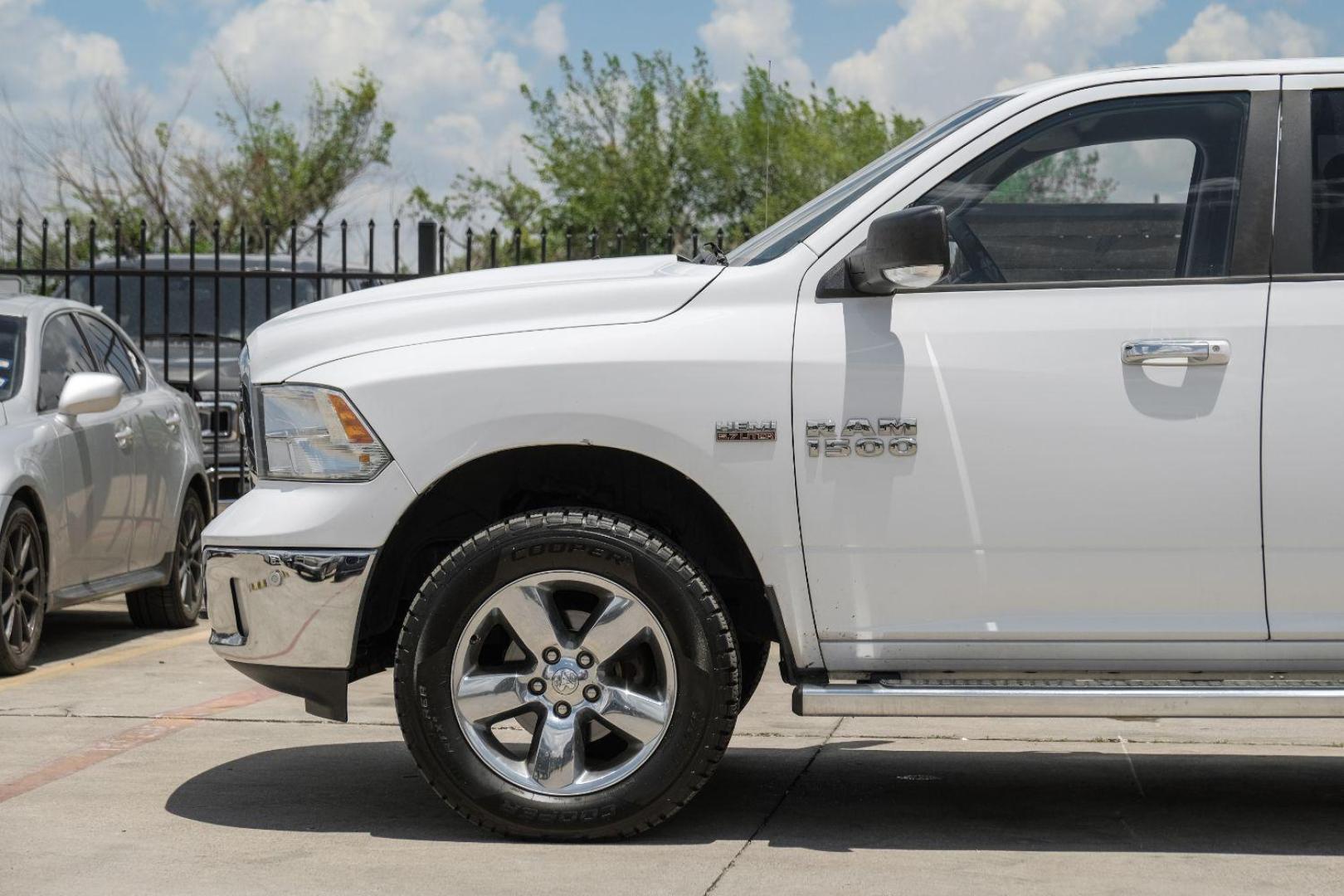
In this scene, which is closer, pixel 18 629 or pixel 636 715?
pixel 636 715

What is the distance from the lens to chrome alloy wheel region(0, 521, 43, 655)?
7391mm

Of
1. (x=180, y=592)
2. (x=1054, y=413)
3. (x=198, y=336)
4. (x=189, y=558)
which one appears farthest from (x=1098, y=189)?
(x=198, y=336)

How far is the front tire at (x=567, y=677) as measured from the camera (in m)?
4.47

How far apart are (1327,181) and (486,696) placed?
8.10ft

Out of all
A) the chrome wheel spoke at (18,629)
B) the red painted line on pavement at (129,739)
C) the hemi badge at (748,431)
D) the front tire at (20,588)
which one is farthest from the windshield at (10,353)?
the hemi badge at (748,431)

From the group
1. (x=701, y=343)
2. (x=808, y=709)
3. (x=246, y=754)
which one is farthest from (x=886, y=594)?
(x=246, y=754)

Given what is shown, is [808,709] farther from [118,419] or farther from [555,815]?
[118,419]

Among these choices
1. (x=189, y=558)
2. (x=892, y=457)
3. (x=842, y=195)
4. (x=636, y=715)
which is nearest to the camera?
(x=892, y=457)

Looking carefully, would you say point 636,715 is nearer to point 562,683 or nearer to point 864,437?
point 562,683

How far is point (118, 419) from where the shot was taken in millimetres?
8625

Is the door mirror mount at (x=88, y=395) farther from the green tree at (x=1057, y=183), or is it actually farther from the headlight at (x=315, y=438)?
the green tree at (x=1057, y=183)

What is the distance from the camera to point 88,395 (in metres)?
7.93

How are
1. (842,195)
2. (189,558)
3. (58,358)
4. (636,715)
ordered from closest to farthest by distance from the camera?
(636,715) < (842,195) < (58,358) < (189,558)

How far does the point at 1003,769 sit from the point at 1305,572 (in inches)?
63.6
